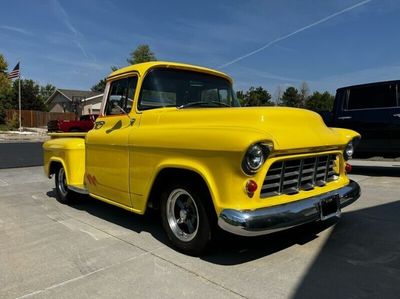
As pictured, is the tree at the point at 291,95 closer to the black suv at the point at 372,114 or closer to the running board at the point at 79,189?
the black suv at the point at 372,114

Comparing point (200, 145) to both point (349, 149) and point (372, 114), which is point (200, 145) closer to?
point (349, 149)

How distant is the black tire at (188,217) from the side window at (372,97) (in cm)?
654

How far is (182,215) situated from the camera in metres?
4.36

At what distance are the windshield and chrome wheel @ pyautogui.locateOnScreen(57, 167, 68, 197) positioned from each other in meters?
2.63


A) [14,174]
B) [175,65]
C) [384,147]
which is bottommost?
[14,174]

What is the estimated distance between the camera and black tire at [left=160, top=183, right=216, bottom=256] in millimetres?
3943

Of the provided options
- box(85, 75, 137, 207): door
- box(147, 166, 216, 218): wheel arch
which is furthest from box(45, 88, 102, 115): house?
box(147, 166, 216, 218): wheel arch

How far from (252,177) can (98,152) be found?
2.62 m

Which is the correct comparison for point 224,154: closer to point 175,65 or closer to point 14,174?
point 175,65

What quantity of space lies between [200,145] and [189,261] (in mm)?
1156

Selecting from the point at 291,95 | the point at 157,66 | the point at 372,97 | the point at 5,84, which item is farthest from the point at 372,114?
the point at 5,84

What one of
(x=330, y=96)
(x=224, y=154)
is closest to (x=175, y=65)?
(x=224, y=154)

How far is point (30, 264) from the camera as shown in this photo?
411 cm

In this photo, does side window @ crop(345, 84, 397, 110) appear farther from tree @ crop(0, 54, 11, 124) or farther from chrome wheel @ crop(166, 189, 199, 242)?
tree @ crop(0, 54, 11, 124)
